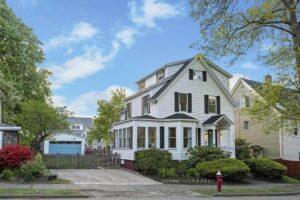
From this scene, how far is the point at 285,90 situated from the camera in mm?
19281

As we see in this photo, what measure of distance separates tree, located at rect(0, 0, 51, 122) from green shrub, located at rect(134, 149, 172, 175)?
12291mm

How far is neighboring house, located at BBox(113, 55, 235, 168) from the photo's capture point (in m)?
30.5


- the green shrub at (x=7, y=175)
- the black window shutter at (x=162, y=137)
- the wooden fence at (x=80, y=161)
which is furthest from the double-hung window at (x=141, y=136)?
the green shrub at (x=7, y=175)

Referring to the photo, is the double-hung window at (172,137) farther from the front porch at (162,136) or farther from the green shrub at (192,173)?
the green shrub at (192,173)

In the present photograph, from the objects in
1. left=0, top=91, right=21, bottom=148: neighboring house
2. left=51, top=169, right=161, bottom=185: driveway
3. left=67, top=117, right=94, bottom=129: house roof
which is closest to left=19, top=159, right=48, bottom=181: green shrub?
left=51, top=169, right=161, bottom=185: driveway

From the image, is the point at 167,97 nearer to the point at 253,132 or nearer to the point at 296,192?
the point at 296,192

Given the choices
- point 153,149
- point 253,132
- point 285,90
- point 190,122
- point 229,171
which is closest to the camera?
point 285,90

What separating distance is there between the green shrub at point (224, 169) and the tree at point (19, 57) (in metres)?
17.0

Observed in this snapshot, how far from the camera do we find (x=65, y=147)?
56.4 meters

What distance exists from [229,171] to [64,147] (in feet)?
117

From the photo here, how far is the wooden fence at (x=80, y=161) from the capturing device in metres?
29.5

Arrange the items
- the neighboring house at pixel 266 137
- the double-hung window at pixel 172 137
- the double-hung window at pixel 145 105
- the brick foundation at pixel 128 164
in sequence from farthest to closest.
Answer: the neighboring house at pixel 266 137, the double-hung window at pixel 145 105, the double-hung window at pixel 172 137, the brick foundation at pixel 128 164

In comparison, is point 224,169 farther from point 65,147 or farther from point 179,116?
point 65,147

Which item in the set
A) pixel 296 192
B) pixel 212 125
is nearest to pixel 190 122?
pixel 212 125
